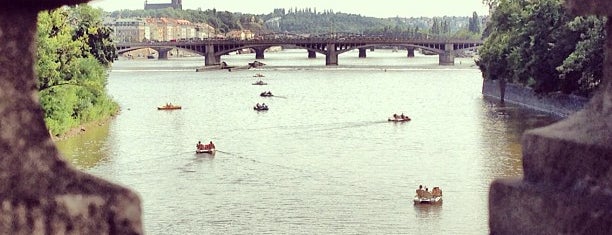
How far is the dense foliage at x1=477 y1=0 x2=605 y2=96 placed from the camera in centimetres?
3422

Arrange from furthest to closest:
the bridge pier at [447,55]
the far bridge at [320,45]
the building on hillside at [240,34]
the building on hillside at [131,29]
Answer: the building on hillside at [240,34]
the building on hillside at [131,29]
the bridge pier at [447,55]
the far bridge at [320,45]

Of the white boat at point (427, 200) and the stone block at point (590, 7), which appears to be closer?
the stone block at point (590, 7)

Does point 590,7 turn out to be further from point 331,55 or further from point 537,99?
point 331,55

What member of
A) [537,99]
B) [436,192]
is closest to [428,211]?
[436,192]

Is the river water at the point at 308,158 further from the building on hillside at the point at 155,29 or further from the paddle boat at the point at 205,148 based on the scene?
the building on hillside at the point at 155,29

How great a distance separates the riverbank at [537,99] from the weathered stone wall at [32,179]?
3193 centimetres

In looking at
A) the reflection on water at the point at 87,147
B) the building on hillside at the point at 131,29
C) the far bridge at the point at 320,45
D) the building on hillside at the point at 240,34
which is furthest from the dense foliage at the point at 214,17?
the reflection on water at the point at 87,147

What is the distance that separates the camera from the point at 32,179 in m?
1.54

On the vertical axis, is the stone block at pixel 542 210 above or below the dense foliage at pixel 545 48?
above

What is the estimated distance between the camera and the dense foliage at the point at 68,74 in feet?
100.0

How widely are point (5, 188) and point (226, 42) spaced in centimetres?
9013

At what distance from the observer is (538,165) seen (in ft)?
5.79

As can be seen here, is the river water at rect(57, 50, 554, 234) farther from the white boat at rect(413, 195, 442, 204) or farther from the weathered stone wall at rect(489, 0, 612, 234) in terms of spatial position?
the weathered stone wall at rect(489, 0, 612, 234)

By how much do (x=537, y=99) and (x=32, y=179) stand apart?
42.7 metres
